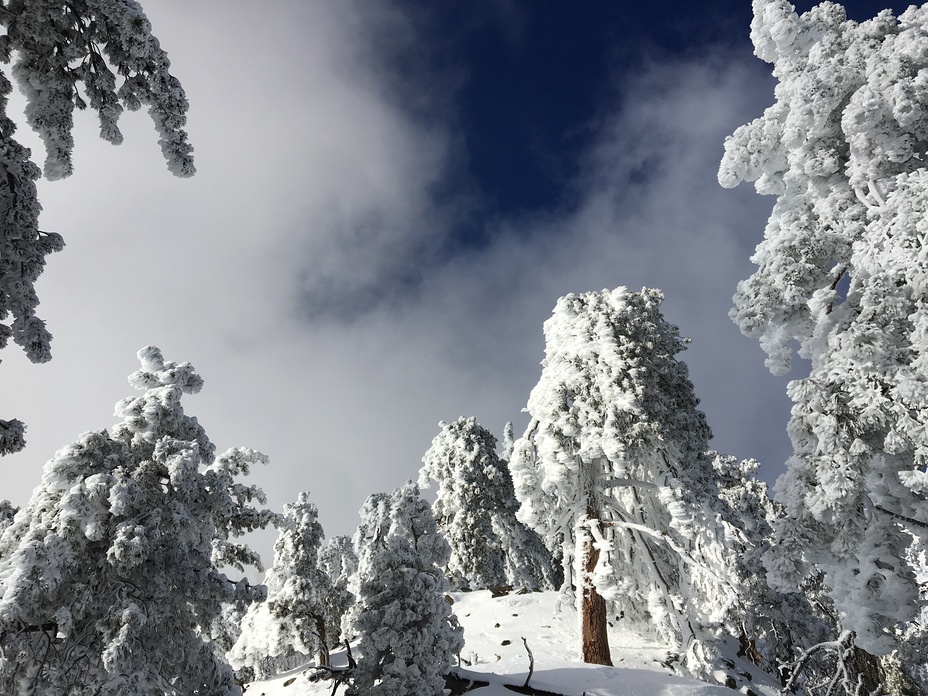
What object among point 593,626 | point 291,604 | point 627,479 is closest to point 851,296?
point 627,479

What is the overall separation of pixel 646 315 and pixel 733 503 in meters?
15.9

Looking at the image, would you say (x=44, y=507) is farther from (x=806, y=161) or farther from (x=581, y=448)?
(x=806, y=161)

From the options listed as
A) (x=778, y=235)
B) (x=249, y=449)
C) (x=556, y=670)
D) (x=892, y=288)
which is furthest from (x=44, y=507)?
(x=892, y=288)

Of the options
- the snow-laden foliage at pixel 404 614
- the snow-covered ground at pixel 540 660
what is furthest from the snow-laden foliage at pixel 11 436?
the snow-covered ground at pixel 540 660

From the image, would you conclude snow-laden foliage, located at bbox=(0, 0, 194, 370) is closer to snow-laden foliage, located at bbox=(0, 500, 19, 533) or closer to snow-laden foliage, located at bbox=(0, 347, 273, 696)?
snow-laden foliage, located at bbox=(0, 347, 273, 696)

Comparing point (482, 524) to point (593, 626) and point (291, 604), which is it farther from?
point (593, 626)

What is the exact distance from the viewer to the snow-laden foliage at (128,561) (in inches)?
329

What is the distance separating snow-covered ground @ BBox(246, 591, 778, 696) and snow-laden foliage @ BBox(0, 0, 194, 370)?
10.8 metres

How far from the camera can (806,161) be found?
35.4 feet

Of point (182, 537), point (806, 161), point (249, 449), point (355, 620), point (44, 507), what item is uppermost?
point (806, 161)

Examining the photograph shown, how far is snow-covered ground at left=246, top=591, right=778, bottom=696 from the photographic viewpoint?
39.7ft

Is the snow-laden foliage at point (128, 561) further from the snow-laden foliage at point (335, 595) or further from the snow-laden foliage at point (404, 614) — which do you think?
the snow-laden foliage at point (335, 595)

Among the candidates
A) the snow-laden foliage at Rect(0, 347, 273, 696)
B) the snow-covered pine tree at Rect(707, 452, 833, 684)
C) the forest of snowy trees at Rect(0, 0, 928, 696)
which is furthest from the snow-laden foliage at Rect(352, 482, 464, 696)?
the snow-covered pine tree at Rect(707, 452, 833, 684)

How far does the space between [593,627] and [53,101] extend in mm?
16072
